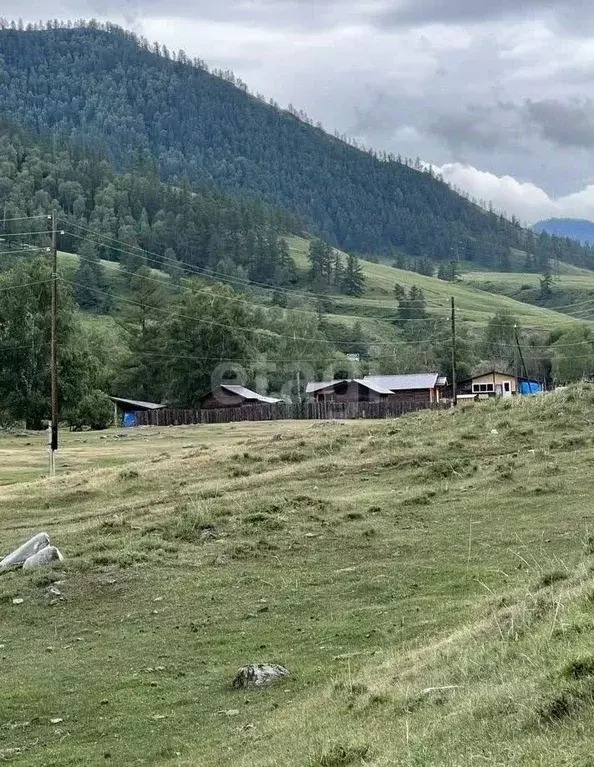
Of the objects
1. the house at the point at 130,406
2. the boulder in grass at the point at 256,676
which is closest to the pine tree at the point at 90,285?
the house at the point at 130,406

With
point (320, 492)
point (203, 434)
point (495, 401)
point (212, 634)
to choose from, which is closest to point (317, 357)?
point (203, 434)

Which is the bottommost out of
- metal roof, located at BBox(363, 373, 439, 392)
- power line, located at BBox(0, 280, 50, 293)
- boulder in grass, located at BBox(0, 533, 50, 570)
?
boulder in grass, located at BBox(0, 533, 50, 570)

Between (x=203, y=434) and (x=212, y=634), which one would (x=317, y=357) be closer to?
(x=203, y=434)

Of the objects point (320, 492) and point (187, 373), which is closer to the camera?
point (320, 492)

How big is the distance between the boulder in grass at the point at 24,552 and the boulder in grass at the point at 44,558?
418 mm

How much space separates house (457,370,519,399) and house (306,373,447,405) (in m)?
7.88

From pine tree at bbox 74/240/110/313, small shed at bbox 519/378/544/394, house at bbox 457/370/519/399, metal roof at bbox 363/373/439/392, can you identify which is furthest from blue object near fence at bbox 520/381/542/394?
pine tree at bbox 74/240/110/313

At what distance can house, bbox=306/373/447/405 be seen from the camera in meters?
112

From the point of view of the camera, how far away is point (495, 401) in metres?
41.6

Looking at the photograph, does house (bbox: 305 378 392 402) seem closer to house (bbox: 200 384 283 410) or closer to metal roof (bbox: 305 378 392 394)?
metal roof (bbox: 305 378 392 394)

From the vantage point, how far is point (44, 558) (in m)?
21.1

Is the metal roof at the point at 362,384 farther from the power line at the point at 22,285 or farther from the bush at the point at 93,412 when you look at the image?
the power line at the point at 22,285

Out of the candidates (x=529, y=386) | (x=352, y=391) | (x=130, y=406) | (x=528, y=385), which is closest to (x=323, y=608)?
(x=352, y=391)

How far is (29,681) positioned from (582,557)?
28.1 ft
